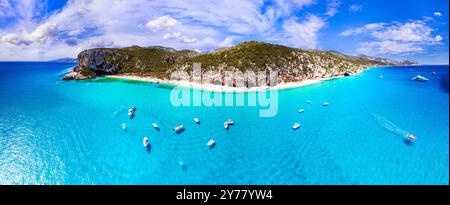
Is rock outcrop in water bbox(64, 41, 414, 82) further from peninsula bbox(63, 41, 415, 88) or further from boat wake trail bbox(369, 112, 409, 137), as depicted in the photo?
boat wake trail bbox(369, 112, 409, 137)

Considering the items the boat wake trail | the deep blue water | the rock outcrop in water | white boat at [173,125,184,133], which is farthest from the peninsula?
white boat at [173,125,184,133]

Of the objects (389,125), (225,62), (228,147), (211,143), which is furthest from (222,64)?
(228,147)

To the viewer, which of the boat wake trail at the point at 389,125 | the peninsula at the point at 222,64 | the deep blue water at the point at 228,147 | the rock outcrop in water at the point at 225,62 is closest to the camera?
the deep blue water at the point at 228,147

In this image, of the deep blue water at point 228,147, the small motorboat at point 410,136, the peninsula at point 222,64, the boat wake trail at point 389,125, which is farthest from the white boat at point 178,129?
the peninsula at point 222,64

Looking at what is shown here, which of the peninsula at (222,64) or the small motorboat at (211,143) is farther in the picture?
the peninsula at (222,64)

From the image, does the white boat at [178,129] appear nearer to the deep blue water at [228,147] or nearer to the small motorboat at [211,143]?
the deep blue water at [228,147]
